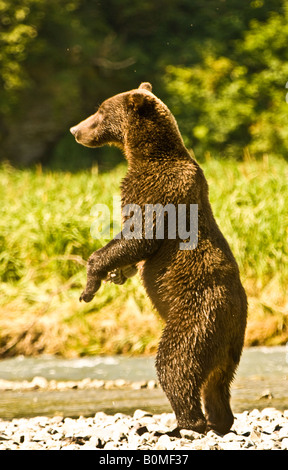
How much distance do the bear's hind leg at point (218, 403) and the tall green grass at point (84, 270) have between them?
3.45 meters

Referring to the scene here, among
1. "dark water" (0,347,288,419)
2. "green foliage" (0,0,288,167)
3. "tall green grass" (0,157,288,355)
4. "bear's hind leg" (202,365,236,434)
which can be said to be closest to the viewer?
"bear's hind leg" (202,365,236,434)

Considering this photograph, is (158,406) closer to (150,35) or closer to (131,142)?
(131,142)

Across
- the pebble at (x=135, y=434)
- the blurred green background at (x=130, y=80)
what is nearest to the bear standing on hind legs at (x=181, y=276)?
the pebble at (x=135, y=434)

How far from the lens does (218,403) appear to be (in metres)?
4.23

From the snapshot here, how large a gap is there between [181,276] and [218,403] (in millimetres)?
778

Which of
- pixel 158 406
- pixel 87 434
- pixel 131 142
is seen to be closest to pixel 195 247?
pixel 131 142

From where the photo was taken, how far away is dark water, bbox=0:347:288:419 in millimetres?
5516

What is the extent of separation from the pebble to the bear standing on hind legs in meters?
0.15

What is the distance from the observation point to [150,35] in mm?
24672

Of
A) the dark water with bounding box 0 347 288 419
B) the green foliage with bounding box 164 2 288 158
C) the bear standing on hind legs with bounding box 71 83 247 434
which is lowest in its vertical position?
the dark water with bounding box 0 347 288 419

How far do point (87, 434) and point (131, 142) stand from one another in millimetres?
1654

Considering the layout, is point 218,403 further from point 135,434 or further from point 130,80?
point 130,80

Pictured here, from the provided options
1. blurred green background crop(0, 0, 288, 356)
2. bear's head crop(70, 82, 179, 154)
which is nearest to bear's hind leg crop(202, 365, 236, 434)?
bear's head crop(70, 82, 179, 154)

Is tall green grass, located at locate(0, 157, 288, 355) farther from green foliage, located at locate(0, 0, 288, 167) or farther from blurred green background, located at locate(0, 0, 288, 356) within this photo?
green foliage, located at locate(0, 0, 288, 167)
